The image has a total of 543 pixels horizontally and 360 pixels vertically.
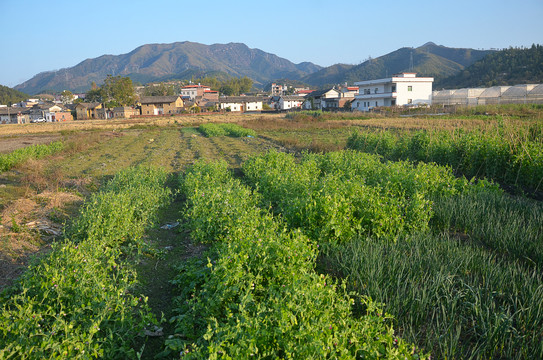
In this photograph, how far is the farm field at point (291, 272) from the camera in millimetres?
2984

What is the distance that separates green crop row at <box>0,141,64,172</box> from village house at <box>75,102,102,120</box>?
6219 cm

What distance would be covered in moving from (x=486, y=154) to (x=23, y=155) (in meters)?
18.1

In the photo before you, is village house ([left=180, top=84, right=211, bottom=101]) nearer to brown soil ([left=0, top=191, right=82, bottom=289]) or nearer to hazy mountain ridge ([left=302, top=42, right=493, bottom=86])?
hazy mountain ridge ([left=302, top=42, right=493, bottom=86])

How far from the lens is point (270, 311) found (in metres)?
3.05

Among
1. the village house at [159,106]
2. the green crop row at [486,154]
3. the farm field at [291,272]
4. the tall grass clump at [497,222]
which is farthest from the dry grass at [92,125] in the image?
the tall grass clump at [497,222]

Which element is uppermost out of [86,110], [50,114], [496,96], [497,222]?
[86,110]

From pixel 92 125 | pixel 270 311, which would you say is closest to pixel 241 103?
pixel 92 125

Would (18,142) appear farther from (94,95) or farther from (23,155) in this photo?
(94,95)

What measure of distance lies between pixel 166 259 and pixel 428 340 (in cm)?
429

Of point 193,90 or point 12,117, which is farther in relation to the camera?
point 193,90

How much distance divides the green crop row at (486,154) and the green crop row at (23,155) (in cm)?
1541

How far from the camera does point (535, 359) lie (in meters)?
3.00

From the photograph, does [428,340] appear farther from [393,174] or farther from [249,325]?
[393,174]

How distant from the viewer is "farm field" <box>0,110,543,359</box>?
2984 millimetres
